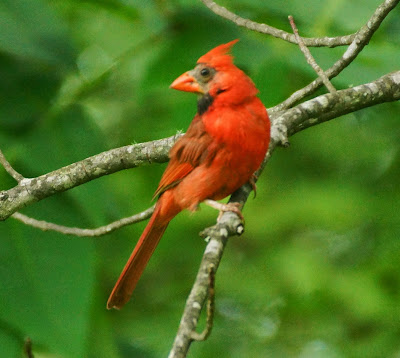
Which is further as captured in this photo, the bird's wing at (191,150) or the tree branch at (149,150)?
the bird's wing at (191,150)

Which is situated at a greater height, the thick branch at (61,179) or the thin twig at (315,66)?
the thin twig at (315,66)

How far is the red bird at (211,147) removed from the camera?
285 cm

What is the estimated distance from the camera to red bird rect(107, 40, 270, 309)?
2.85 metres

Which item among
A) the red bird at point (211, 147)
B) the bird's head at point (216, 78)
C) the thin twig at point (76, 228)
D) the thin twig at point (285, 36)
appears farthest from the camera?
the bird's head at point (216, 78)

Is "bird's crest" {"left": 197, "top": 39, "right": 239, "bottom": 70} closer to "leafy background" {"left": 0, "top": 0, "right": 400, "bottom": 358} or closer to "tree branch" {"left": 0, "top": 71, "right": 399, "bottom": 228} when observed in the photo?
"leafy background" {"left": 0, "top": 0, "right": 400, "bottom": 358}

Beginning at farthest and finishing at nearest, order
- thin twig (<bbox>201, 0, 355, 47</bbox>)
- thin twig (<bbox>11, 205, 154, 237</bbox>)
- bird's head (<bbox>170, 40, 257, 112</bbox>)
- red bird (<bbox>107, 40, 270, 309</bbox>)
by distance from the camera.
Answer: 1. bird's head (<bbox>170, 40, 257, 112</bbox>)
2. red bird (<bbox>107, 40, 270, 309</bbox>)
3. thin twig (<bbox>201, 0, 355, 47</bbox>)
4. thin twig (<bbox>11, 205, 154, 237</bbox>)

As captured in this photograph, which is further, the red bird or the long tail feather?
the long tail feather

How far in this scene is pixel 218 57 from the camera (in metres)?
3.04

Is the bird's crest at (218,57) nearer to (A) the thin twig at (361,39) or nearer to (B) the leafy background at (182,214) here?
(B) the leafy background at (182,214)

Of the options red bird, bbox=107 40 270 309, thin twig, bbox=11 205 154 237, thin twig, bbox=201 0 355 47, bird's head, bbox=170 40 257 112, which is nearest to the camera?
thin twig, bbox=11 205 154 237

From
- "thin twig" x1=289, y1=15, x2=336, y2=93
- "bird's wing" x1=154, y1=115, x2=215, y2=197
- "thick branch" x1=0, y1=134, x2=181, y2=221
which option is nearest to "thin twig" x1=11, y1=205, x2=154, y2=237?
"thick branch" x1=0, y1=134, x2=181, y2=221

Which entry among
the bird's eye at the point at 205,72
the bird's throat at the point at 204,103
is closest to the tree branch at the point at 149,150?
the bird's throat at the point at 204,103

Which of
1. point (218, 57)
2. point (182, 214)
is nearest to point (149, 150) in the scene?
point (218, 57)

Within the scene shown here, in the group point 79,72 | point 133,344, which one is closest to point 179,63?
point 79,72
